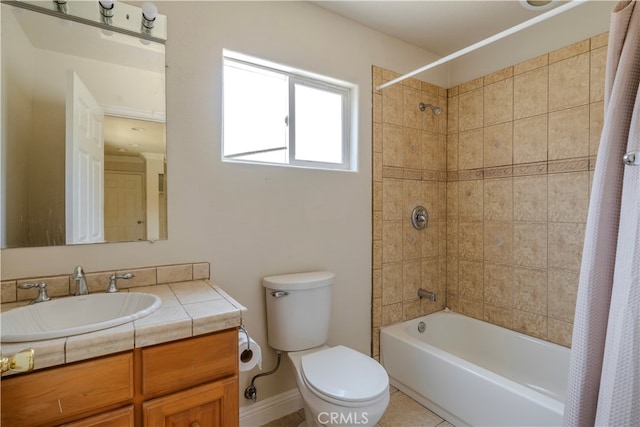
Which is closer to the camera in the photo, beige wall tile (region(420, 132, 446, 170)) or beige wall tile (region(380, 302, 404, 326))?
beige wall tile (region(380, 302, 404, 326))

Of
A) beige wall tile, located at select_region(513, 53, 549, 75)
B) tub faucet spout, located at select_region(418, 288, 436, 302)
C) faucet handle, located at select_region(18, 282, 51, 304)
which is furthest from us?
tub faucet spout, located at select_region(418, 288, 436, 302)

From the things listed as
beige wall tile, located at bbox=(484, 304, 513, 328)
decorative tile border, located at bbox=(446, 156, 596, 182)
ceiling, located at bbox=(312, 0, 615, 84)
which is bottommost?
beige wall tile, located at bbox=(484, 304, 513, 328)

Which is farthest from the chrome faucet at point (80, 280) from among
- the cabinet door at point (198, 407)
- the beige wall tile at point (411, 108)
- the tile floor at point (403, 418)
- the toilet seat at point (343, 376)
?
the beige wall tile at point (411, 108)

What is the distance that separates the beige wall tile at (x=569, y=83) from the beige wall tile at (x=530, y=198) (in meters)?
0.46

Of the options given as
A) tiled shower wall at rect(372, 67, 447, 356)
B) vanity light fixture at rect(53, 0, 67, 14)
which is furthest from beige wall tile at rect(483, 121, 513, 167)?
vanity light fixture at rect(53, 0, 67, 14)

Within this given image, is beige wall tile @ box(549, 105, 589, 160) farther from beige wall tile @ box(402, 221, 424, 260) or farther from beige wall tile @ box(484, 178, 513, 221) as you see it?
beige wall tile @ box(402, 221, 424, 260)

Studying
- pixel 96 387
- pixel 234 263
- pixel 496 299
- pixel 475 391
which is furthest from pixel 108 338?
pixel 496 299

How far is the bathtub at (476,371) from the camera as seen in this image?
147 cm

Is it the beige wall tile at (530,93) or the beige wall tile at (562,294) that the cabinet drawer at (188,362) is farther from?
the beige wall tile at (530,93)

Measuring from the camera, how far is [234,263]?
165cm

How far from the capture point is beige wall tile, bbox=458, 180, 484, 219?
2.36 metres

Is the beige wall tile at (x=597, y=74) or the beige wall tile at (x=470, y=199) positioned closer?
the beige wall tile at (x=597, y=74)

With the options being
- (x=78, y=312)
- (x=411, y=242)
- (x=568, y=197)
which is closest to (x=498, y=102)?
(x=568, y=197)

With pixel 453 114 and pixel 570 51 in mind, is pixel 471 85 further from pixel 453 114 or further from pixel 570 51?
pixel 570 51
